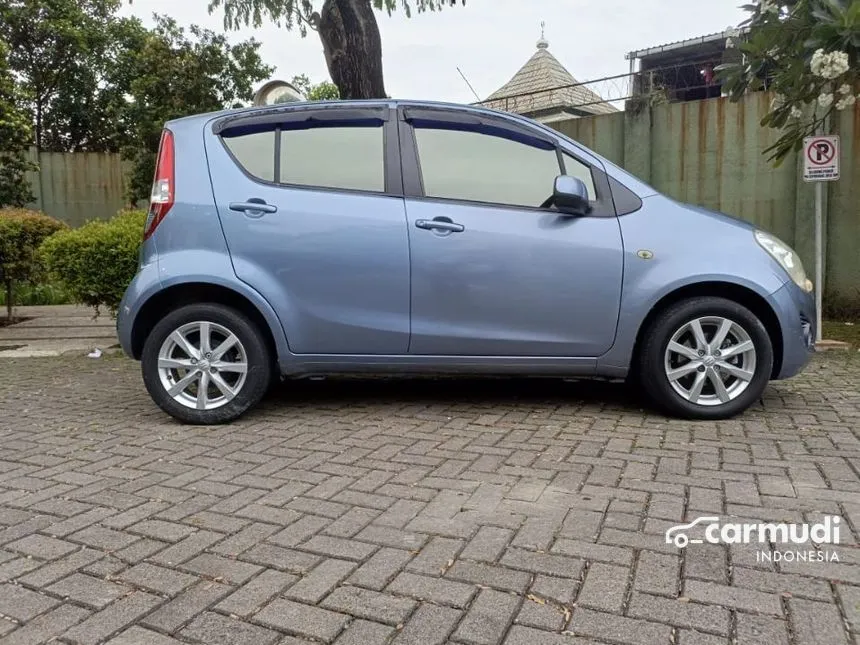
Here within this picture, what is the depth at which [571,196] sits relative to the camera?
3.86 m

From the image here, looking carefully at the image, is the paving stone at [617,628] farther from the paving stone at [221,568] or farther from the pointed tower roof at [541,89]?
the pointed tower roof at [541,89]

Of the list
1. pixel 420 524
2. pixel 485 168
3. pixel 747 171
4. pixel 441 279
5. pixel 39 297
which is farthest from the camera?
pixel 39 297

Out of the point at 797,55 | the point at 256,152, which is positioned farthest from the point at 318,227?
the point at 797,55

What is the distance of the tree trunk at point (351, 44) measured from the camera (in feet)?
27.7

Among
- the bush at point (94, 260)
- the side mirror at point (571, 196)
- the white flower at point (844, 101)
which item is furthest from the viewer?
the bush at point (94, 260)

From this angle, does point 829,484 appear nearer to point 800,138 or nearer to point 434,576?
point 434,576

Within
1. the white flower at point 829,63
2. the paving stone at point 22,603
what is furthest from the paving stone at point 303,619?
the white flower at point 829,63

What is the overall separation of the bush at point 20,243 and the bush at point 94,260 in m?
2.13

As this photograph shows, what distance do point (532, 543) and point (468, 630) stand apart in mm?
582

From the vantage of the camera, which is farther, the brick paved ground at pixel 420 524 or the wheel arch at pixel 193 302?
the wheel arch at pixel 193 302

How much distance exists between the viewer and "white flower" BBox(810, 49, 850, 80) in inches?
189

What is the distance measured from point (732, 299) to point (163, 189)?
3.41 meters

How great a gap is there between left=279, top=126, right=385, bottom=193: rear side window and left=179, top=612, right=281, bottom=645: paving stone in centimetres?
269

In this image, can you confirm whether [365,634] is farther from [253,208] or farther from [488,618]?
[253,208]
